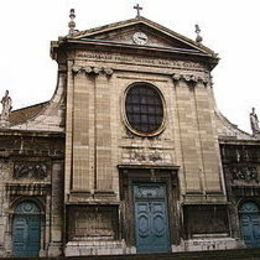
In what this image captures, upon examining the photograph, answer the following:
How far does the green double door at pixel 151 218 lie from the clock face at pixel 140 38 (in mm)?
6182

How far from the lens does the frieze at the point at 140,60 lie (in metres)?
14.7

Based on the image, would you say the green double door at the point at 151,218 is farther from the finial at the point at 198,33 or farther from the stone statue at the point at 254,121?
the finial at the point at 198,33

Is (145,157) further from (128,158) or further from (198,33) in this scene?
(198,33)

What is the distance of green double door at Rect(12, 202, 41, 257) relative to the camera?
12.1m

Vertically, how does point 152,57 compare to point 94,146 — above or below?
above

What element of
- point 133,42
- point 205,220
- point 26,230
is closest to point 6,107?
point 26,230

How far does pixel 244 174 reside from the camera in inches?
589

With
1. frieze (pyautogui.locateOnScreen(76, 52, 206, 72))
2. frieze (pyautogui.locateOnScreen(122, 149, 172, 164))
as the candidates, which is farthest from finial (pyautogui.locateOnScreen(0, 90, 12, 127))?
frieze (pyautogui.locateOnScreen(122, 149, 172, 164))

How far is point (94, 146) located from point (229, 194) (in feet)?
18.6

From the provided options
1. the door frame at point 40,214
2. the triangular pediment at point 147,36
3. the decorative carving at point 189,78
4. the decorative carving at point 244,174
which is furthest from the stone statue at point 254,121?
the door frame at point 40,214

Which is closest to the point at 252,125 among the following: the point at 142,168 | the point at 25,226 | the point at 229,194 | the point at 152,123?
the point at 229,194

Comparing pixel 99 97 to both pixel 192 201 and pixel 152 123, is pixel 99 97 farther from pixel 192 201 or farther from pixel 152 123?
pixel 192 201

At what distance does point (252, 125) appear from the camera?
16.4 m

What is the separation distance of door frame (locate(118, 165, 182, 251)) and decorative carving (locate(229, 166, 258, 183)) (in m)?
2.73
